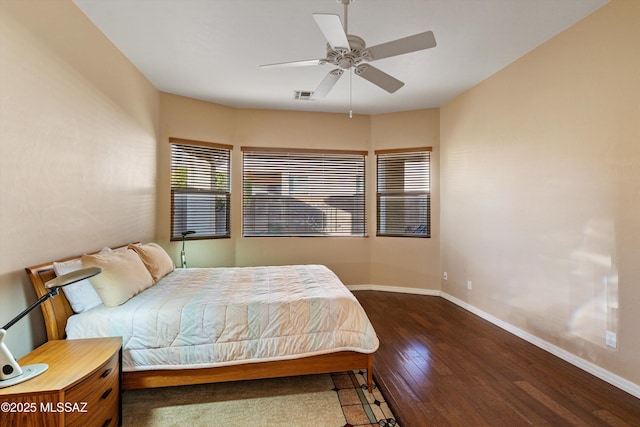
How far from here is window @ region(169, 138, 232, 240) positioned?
13.5 feet

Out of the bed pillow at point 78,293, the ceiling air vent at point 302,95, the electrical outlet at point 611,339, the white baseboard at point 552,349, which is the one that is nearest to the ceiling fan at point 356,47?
the ceiling air vent at point 302,95

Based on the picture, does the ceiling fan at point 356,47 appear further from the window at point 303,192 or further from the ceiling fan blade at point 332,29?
the window at point 303,192

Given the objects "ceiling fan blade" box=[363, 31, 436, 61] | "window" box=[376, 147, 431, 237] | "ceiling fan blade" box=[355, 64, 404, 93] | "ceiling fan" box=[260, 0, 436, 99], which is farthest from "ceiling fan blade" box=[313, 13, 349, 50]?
"window" box=[376, 147, 431, 237]

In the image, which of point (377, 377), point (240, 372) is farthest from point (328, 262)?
point (240, 372)

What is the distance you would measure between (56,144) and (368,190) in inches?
153

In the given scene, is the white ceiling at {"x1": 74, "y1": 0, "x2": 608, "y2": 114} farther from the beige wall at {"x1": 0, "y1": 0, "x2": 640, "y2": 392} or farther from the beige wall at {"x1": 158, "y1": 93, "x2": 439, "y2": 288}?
the beige wall at {"x1": 158, "y1": 93, "x2": 439, "y2": 288}

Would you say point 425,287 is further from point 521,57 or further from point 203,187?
point 203,187

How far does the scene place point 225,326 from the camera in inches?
82.2

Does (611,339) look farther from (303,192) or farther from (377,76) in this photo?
(303,192)

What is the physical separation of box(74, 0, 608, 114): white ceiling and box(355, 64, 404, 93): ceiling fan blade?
48 centimetres

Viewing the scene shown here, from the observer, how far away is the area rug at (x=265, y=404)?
1918 millimetres

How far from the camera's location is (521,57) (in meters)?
3.14

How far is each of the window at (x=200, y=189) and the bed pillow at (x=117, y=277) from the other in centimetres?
168

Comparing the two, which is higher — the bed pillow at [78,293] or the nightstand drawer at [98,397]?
the bed pillow at [78,293]
